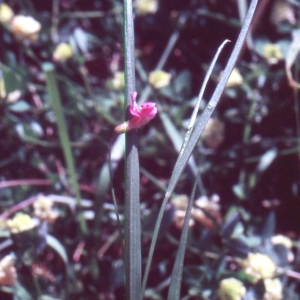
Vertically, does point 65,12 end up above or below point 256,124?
above

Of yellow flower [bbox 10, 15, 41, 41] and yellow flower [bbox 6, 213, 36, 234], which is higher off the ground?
yellow flower [bbox 10, 15, 41, 41]

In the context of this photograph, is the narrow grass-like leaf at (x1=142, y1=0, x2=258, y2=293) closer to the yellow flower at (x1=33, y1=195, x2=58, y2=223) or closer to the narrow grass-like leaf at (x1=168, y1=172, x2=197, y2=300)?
the narrow grass-like leaf at (x1=168, y1=172, x2=197, y2=300)

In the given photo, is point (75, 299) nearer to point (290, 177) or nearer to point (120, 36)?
point (290, 177)

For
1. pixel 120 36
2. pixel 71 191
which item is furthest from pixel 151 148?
pixel 120 36

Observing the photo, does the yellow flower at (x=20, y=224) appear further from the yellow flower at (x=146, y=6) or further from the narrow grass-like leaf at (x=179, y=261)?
the yellow flower at (x=146, y=6)

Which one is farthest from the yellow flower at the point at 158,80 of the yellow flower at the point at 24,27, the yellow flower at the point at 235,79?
the yellow flower at the point at 24,27

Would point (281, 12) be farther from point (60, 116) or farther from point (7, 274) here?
point (7, 274)

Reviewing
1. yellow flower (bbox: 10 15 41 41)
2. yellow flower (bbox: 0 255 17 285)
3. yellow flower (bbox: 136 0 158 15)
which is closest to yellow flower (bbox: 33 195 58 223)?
yellow flower (bbox: 0 255 17 285)
